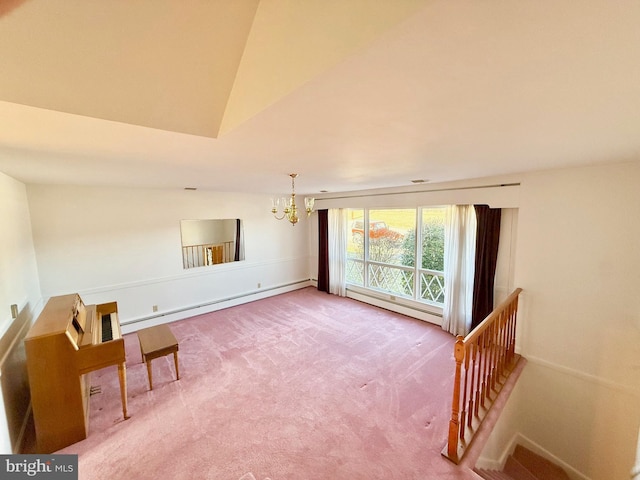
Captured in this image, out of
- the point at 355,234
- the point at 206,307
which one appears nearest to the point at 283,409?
the point at 206,307

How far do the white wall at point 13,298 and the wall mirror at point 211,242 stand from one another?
2.55m

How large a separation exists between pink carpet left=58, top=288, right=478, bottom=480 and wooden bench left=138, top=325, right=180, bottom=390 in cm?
31

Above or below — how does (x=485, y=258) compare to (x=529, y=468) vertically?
above

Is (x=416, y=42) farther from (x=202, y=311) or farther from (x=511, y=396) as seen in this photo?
(x=202, y=311)

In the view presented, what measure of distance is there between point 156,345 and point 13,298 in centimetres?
121

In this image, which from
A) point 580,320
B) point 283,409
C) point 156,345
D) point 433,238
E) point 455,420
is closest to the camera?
point 455,420

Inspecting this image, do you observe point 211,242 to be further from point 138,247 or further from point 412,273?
point 412,273

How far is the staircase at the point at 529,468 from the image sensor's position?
8.05ft

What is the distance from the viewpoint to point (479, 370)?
217 cm

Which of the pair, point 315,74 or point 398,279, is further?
point 398,279

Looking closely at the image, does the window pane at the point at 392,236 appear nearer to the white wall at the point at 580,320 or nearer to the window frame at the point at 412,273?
the window frame at the point at 412,273

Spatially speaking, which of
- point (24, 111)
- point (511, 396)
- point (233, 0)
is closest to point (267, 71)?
point (233, 0)

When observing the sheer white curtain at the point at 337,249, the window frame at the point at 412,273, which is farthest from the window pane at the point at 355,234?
the sheer white curtain at the point at 337,249

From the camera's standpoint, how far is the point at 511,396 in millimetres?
2570
